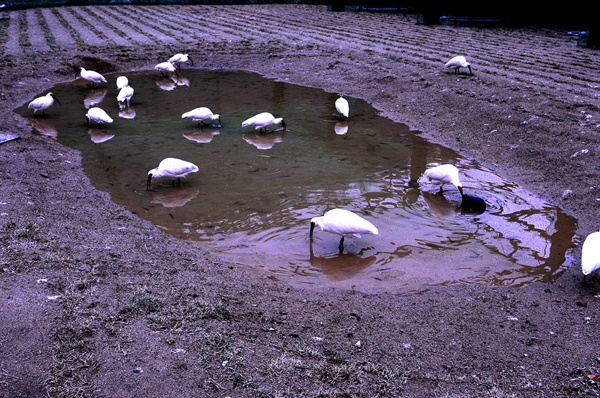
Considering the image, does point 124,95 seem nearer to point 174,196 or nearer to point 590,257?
point 174,196

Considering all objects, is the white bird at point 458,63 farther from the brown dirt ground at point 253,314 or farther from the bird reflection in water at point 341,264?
the bird reflection in water at point 341,264

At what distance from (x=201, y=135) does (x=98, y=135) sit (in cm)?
166

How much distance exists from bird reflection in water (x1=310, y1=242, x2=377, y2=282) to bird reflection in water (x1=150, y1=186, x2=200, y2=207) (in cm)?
200

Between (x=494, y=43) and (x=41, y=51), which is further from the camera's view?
(x=494, y=43)

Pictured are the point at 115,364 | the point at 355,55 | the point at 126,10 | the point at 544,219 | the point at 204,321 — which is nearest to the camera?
the point at 115,364

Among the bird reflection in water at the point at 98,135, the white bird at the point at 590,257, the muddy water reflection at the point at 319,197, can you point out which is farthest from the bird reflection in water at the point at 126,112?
the white bird at the point at 590,257

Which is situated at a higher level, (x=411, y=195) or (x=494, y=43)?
(x=494, y=43)

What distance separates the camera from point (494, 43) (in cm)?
1670

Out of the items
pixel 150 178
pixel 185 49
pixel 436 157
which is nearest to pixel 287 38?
pixel 185 49

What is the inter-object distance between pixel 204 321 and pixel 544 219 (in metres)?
4.14

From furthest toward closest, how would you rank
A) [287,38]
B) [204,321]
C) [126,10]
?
[126,10]
[287,38]
[204,321]

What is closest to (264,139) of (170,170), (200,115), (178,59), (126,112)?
(200,115)

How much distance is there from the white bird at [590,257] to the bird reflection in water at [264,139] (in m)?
5.04

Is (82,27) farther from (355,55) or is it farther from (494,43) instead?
(494,43)
